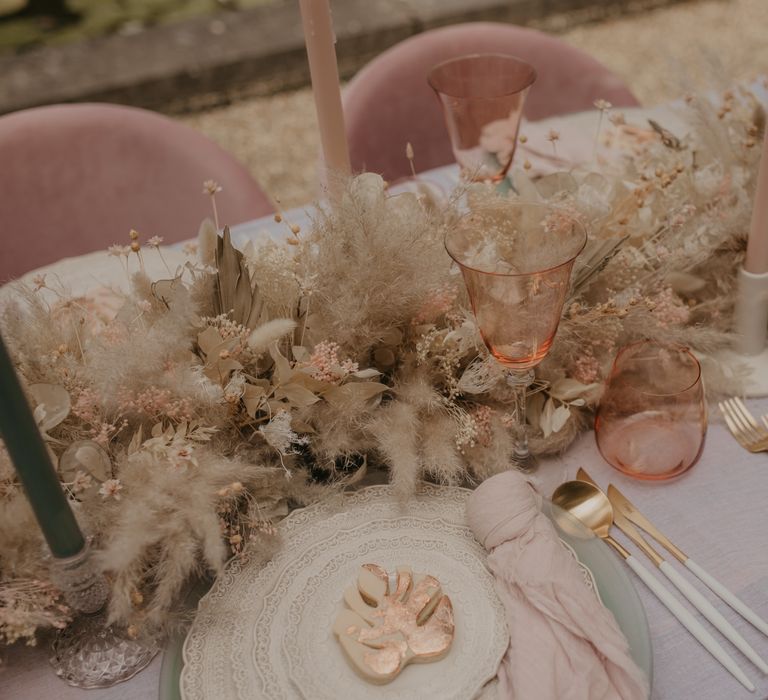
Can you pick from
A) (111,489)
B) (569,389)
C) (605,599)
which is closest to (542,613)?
(605,599)

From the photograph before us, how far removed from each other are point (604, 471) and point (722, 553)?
147 millimetres

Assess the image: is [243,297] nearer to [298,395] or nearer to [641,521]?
[298,395]

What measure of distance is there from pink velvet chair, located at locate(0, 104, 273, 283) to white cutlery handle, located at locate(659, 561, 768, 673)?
106 cm

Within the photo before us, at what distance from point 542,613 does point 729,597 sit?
187 mm

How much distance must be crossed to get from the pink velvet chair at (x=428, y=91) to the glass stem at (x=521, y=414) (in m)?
0.93

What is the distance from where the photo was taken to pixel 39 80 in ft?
12.6

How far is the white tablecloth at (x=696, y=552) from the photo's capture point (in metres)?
0.75

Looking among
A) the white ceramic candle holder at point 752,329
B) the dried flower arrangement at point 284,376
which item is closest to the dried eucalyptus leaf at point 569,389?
the dried flower arrangement at point 284,376

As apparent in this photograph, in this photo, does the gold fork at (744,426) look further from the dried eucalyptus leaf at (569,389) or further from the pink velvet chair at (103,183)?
the pink velvet chair at (103,183)

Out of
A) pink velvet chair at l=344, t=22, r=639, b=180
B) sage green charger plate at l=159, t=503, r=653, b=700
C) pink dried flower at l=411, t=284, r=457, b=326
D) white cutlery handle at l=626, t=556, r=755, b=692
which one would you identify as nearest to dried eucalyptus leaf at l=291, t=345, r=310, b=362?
pink dried flower at l=411, t=284, r=457, b=326

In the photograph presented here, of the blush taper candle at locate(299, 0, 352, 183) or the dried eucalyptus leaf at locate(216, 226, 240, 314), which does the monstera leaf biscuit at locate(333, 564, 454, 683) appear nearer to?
the dried eucalyptus leaf at locate(216, 226, 240, 314)

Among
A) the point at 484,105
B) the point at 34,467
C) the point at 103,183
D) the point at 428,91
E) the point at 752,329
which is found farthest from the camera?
the point at 428,91

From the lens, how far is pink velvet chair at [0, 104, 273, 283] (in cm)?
159

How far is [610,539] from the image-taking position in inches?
33.2
